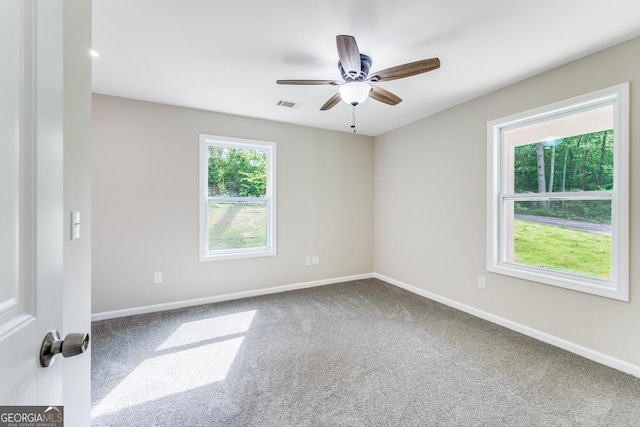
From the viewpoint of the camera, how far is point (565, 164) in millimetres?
2479

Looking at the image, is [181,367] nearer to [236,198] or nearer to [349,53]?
[236,198]

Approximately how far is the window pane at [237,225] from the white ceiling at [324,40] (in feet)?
4.74

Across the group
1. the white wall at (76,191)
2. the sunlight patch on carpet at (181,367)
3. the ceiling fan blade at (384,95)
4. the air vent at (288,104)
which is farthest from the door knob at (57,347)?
the air vent at (288,104)

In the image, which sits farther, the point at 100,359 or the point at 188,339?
the point at 188,339

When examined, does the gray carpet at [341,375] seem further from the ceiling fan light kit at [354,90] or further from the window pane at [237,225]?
the ceiling fan light kit at [354,90]

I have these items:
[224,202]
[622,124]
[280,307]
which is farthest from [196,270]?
[622,124]

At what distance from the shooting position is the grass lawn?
226 centimetres

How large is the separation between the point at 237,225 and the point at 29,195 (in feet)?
10.6

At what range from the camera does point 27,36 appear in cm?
54

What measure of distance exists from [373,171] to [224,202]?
257 cm

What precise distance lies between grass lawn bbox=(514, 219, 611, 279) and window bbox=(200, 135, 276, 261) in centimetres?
303

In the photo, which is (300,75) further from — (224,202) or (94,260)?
(94,260)

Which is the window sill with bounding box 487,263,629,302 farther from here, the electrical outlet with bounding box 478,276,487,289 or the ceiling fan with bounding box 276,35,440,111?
the ceiling fan with bounding box 276,35,440,111

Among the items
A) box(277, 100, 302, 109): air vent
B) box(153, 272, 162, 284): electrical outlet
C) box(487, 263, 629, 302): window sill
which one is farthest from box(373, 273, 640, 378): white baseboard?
box(153, 272, 162, 284): electrical outlet
